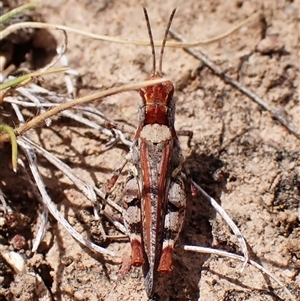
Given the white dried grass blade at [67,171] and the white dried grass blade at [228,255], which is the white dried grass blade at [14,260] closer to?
the white dried grass blade at [67,171]

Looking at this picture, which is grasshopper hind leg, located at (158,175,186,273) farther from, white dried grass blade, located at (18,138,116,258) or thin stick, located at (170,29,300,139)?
thin stick, located at (170,29,300,139)

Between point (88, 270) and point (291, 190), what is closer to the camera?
point (88, 270)

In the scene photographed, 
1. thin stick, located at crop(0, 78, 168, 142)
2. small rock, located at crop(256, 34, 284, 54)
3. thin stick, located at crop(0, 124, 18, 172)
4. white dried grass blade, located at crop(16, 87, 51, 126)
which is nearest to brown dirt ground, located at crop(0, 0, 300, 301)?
small rock, located at crop(256, 34, 284, 54)

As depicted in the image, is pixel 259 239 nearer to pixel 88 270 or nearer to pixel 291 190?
pixel 291 190

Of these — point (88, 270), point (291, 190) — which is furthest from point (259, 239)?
point (88, 270)

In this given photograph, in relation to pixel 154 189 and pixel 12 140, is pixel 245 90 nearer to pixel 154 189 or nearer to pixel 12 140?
pixel 154 189

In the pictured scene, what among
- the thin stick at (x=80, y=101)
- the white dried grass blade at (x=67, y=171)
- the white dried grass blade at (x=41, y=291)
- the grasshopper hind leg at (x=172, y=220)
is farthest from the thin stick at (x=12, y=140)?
the grasshopper hind leg at (x=172, y=220)
